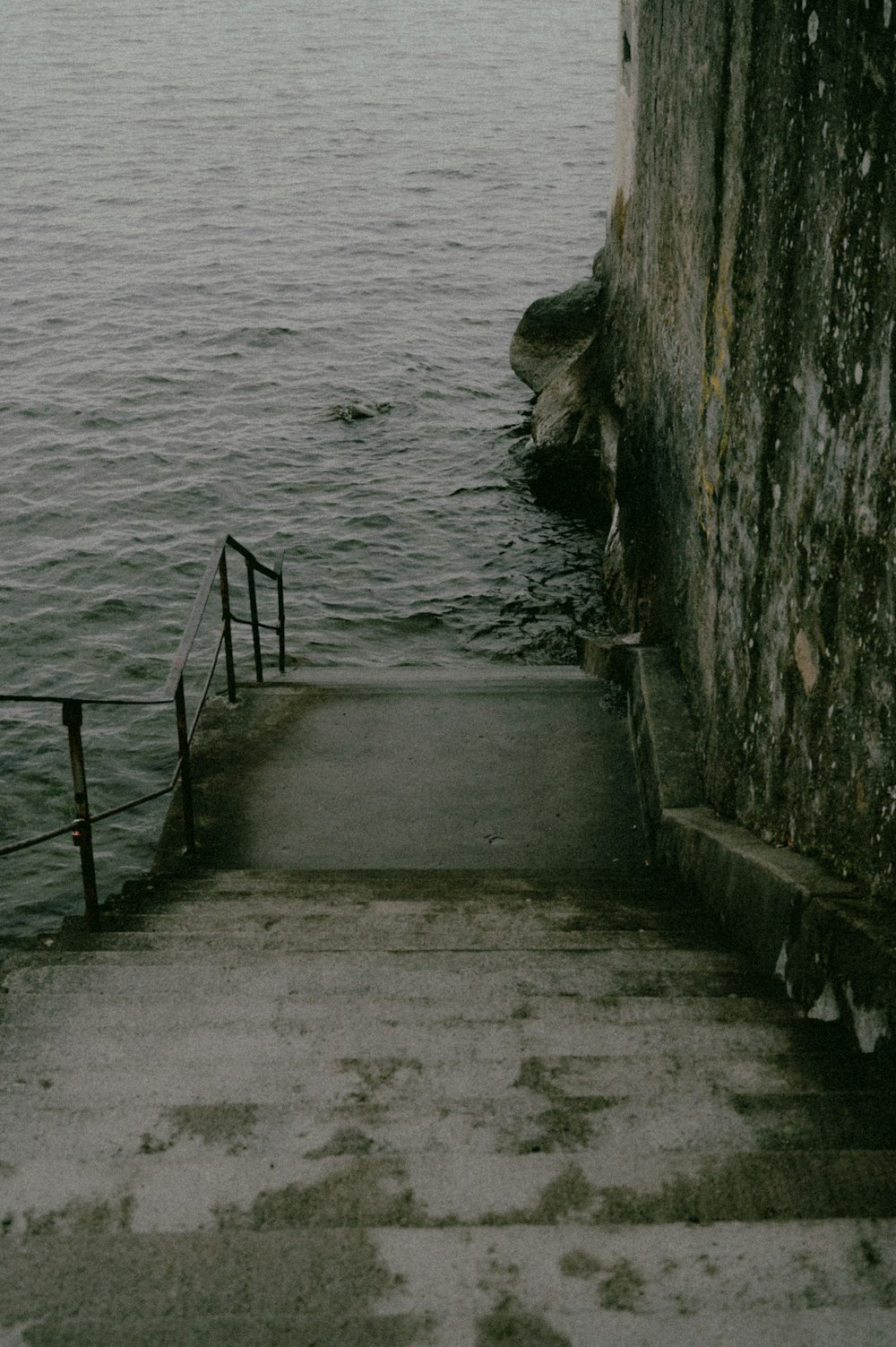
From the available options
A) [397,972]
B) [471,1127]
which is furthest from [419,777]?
[471,1127]

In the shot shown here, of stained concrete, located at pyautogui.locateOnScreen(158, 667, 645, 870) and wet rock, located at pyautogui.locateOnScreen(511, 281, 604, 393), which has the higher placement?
wet rock, located at pyautogui.locateOnScreen(511, 281, 604, 393)

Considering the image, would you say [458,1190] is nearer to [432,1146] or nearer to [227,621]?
[432,1146]

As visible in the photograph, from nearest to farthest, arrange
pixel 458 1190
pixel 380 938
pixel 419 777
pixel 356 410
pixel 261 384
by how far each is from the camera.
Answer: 1. pixel 458 1190
2. pixel 380 938
3. pixel 419 777
4. pixel 356 410
5. pixel 261 384

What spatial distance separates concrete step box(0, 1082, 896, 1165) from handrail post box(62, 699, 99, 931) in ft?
5.33

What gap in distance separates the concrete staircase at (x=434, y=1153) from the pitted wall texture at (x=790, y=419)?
74 cm

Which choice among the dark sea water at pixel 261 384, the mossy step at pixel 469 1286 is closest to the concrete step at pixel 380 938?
the mossy step at pixel 469 1286

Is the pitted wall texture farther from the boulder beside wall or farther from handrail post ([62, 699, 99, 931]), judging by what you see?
the boulder beside wall

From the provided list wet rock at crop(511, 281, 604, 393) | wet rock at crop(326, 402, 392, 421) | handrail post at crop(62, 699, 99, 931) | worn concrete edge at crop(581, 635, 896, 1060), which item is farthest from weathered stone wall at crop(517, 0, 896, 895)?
wet rock at crop(326, 402, 392, 421)

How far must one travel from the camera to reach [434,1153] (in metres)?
2.73

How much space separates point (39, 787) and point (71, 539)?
4.02 meters

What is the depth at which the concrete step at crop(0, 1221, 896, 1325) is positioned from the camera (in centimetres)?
216

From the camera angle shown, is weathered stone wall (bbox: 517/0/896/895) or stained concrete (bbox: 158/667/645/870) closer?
weathered stone wall (bbox: 517/0/896/895)

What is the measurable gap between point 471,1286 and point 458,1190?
11.8 inches

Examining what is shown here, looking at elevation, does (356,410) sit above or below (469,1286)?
below
